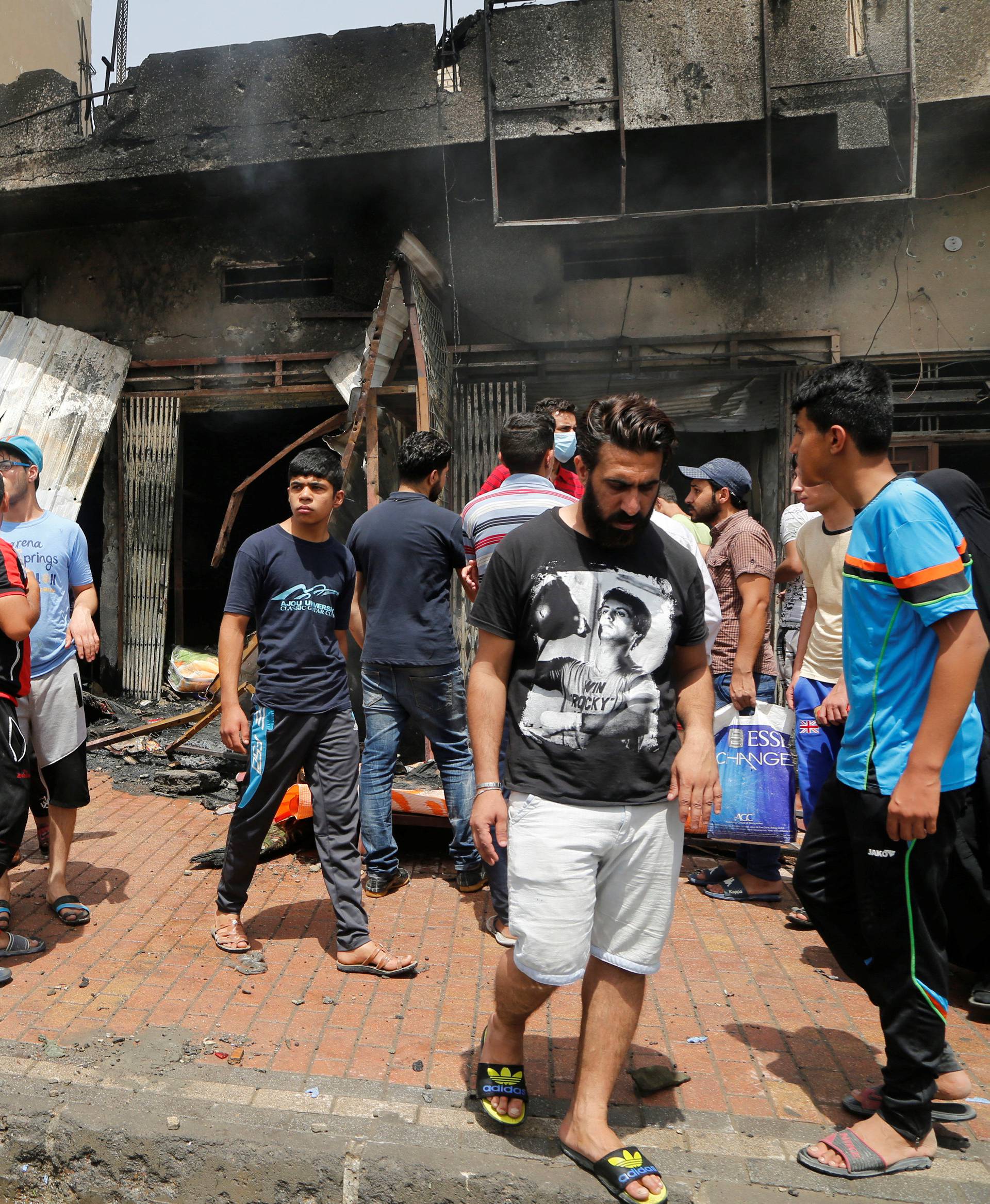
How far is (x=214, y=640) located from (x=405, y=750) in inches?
228

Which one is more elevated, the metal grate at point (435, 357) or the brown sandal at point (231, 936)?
the metal grate at point (435, 357)

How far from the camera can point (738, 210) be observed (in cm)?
805

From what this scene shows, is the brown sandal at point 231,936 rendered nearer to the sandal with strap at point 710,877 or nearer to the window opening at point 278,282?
the sandal with strap at point 710,877

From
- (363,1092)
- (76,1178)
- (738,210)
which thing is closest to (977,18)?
(738,210)

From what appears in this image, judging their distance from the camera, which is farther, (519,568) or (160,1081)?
(160,1081)

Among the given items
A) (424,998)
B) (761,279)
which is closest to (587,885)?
(424,998)

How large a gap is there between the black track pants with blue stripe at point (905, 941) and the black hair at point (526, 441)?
199 cm

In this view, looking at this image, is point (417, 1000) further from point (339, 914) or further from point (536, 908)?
point (536, 908)

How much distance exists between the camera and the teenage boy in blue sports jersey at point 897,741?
243 centimetres

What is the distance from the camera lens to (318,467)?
3.89 m

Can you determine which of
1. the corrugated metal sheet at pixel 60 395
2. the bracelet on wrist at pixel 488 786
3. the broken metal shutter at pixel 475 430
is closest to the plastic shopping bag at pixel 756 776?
the bracelet on wrist at pixel 488 786

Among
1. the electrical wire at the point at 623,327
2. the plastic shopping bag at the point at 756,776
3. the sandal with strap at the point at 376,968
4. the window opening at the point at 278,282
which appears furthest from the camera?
the window opening at the point at 278,282

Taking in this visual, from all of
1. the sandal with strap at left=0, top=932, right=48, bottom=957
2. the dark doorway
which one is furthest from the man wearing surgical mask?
the dark doorway

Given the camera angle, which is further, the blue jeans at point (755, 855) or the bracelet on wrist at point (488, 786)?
the blue jeans at point (755, 855)
